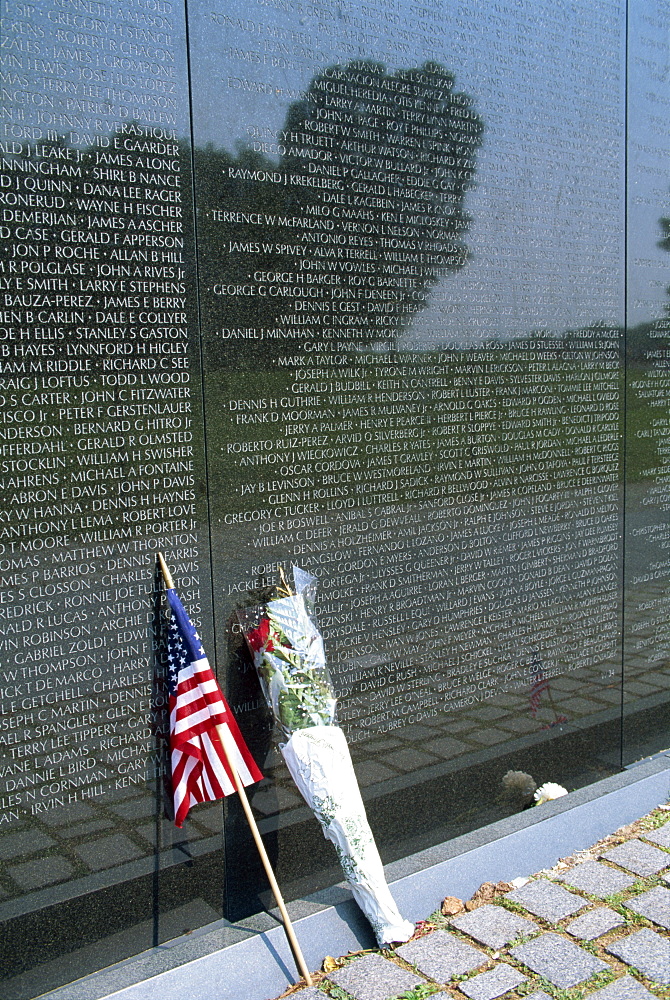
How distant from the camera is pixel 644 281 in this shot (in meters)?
5.38

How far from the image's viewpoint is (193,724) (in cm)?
329

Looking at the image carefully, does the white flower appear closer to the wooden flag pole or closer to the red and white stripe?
the wooden flag pole

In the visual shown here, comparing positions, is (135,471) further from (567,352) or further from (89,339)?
(567,352)

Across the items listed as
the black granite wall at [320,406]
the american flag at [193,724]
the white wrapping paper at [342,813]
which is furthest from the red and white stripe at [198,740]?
the white wrapping paper at [342,813]

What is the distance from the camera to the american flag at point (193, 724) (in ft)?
10.8

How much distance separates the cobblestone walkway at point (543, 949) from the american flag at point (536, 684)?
0.85m

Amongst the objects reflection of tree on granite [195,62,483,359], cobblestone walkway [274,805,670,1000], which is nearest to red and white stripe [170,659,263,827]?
cobblestone walkway [274,805,670,1000]

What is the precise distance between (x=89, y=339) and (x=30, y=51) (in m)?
0.96

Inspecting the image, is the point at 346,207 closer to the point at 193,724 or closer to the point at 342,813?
the point at 193,724

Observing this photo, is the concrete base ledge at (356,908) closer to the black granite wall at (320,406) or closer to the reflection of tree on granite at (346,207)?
the black granite wall at (320,406)

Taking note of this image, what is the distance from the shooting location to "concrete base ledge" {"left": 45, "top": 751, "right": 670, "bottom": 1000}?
10.6 feet

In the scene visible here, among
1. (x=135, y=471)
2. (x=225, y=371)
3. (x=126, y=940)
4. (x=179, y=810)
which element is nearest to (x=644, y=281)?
(x=225, y=371)

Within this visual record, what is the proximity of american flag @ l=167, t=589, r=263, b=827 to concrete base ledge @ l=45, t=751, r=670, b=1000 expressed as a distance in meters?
0.52

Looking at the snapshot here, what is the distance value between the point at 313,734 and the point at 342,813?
12.6 inches
